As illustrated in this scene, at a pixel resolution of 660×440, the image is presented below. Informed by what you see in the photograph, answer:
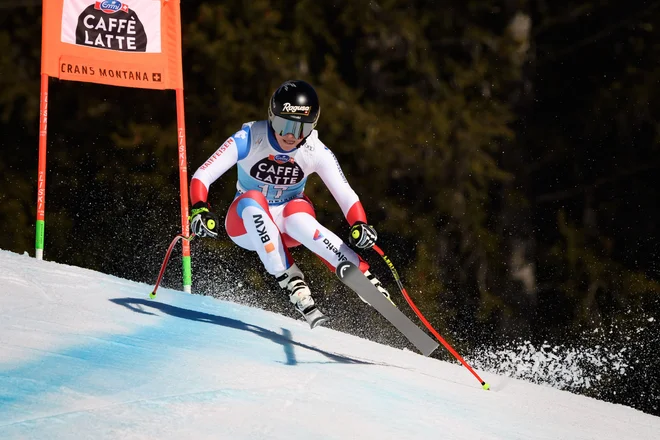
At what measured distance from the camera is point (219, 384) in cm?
420

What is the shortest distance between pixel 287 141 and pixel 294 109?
0.69ft

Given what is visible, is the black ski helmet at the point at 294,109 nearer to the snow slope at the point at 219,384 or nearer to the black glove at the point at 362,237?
the black glove at the point at 362,237

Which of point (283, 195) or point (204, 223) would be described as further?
point (283, 195)

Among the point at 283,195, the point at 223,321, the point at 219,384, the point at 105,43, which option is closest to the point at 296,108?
the point at 283,195

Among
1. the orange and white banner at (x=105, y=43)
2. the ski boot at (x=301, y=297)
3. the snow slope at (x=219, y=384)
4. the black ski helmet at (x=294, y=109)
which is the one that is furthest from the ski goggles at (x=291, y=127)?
the orange and white banner at (x=105, y=43)

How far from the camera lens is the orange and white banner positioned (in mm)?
6918

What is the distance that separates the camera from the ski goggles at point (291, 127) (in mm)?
5250

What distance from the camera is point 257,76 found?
11578mm

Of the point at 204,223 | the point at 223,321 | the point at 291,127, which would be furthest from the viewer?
the point at 223,321

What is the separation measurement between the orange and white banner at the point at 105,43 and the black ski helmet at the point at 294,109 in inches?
79.1

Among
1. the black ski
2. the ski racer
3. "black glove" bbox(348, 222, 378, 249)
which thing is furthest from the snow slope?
"black glove" bbox(348, 222, 378, 249)

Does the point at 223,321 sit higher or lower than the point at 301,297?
lower

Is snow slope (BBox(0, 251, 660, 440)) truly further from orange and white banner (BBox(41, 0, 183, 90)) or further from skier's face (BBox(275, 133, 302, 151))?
orange and white banner (BBox(41, 0, 183, 90))

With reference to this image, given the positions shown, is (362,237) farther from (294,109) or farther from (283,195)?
(294,109)
